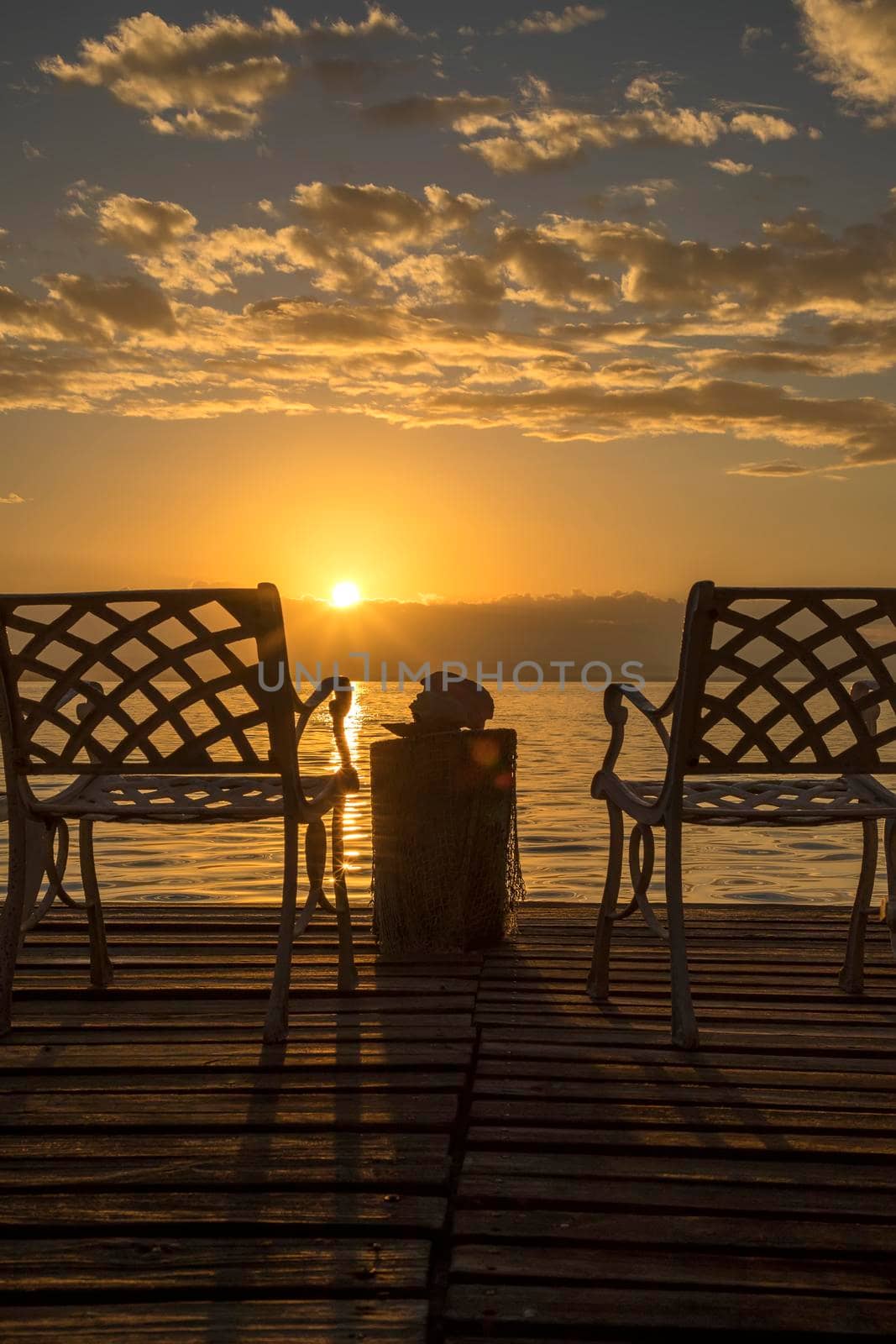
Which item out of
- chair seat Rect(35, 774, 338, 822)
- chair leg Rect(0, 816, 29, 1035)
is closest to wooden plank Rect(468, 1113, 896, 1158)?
chair seat Rect(35, 774, 338, 822)

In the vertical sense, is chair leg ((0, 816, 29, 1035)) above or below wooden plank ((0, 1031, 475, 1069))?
above

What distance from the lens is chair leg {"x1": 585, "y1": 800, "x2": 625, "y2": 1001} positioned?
4441 mm

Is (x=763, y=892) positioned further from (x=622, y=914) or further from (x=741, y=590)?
(x=741, y=590)

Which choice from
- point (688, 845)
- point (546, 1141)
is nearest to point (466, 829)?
point (546, 1141)

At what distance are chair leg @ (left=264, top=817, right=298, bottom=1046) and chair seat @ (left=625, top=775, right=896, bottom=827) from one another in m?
1.26

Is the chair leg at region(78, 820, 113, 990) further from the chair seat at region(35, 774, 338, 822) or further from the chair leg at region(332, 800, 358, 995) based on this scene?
the chair leg at region(332, 800, 358, 995)

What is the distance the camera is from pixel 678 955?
3.86 m

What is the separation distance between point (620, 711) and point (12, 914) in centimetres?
238

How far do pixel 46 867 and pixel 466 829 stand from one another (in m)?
1.84

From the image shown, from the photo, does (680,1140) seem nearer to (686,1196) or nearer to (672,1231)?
(686,1196)

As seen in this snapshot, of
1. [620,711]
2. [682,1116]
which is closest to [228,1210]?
[682,1116]

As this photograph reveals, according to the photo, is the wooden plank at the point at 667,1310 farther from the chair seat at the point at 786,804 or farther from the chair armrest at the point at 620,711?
the chair armrest at the point at 620,711

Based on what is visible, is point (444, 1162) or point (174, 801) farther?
point (174, 801)

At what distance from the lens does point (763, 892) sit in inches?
364
